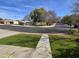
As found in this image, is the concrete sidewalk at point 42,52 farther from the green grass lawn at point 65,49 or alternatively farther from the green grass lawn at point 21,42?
the green grass lawn at point 21,42

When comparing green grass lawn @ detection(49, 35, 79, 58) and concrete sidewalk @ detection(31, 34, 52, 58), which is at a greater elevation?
concrete sidewalk @ detection(31, 34, 52, 58)

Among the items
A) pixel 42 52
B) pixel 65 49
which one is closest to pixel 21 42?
pixel 65 49

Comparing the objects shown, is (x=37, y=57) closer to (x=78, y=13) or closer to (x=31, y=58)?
(x=31, y=58)

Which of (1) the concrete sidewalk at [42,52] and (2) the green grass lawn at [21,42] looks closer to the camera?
(1) the concrete sidewalk at [42,52]

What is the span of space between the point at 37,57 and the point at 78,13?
16.6 meters

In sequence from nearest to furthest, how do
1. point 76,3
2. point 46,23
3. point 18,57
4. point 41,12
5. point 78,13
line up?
point 18,57
point 76,3
point 78,13
point 41,12
point 46,23

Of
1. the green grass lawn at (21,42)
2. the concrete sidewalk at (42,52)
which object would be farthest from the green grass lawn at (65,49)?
the green grass lawn at (21,42)

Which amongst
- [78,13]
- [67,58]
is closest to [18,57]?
[67,58]

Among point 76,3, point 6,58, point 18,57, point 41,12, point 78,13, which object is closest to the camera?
point 6,58

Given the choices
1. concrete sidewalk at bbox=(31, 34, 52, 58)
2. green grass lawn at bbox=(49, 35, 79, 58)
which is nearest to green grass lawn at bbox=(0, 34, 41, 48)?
concrete sidewalk at bbox=(31, 34, 52, 58)

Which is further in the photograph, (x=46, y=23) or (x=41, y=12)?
(x=46, y=23)

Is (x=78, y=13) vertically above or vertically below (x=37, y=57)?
above

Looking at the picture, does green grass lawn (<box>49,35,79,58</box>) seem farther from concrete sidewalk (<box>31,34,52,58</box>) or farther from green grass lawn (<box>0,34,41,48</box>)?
green grass lawn (<box>0,34,41,48</box>)

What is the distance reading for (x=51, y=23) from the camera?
60.3 m
